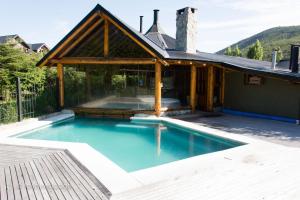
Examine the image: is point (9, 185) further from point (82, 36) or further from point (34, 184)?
point (82, 36)

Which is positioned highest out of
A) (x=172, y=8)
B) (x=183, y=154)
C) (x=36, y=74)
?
(x=172, y=8)

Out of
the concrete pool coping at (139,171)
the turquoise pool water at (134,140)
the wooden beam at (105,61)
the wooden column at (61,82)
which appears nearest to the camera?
the concrete pool coping at (139,171)

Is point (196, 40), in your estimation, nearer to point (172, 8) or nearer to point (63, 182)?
point (172, 8)

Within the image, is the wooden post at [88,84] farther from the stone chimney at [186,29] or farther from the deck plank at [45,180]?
the deck plank at [45,180]

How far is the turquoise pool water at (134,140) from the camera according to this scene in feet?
24.7

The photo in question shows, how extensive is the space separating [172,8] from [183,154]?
398 inches

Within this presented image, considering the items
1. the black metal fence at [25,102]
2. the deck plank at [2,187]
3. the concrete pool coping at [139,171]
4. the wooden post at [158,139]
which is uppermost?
the black metal fence at [25,102]

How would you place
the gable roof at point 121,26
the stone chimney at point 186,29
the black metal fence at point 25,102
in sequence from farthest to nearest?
the stone chimney at point 186,29, the gable roof at point 121,26, the black metal fence at point 25,102

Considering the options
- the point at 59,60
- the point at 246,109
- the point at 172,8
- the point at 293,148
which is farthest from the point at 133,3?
the point at 293,148

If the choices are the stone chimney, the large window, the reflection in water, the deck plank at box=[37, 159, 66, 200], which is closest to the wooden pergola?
the large window

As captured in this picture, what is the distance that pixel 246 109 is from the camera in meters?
13.1

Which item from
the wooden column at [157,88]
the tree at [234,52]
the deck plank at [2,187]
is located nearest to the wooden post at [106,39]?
the wooden column at [157,88]

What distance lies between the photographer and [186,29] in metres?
13.8

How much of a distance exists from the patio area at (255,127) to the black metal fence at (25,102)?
21.9 feet
